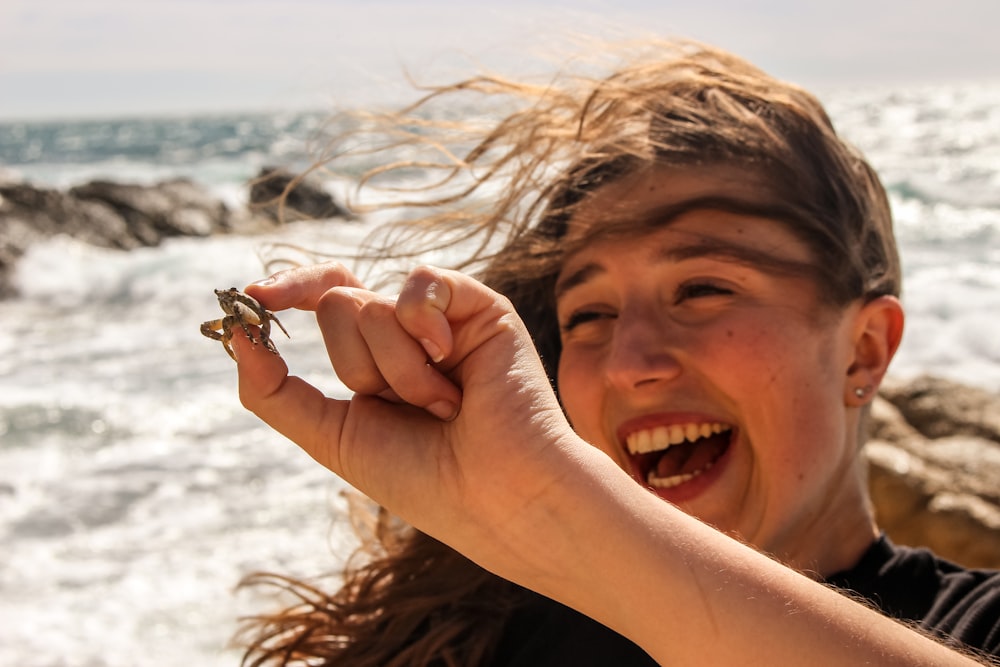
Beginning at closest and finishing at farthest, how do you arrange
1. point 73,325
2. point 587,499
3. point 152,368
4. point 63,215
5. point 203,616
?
point 587,499 → point 203,616 → point 152,368 → point 73,325 → point 63,215

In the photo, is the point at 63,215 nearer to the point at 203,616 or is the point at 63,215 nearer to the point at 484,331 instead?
the point at 203,616

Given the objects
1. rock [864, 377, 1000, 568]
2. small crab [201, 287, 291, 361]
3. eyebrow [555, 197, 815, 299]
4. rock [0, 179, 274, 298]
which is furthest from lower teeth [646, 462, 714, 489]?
rock [0, 179, 274, 298]

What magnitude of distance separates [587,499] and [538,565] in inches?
4.5

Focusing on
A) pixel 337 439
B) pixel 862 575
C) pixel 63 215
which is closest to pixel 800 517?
pixel 862 575

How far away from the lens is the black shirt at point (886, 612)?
65.9 inches

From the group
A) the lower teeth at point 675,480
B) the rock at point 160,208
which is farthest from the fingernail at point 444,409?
the rock at point 160,208

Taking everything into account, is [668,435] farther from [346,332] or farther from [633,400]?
[346,332]

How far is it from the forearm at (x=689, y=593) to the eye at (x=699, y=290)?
2.79 ft

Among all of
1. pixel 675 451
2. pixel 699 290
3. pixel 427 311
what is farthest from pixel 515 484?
pixel 675 451

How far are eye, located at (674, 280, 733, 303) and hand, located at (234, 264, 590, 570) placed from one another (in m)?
0.79

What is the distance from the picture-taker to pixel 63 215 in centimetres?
1758

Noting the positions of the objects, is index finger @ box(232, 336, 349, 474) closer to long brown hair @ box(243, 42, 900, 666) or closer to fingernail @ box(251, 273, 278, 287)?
fingernail @ box(251, 273, 278, 287)

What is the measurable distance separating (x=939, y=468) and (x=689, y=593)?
13.5ft

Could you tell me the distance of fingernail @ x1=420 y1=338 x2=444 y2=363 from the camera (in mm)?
1248
